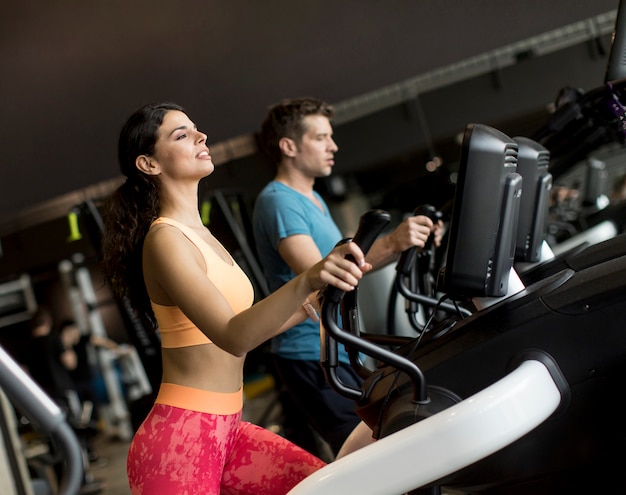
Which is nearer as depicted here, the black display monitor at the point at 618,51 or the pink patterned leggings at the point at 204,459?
the pink patterned leggings at the point at 204,459

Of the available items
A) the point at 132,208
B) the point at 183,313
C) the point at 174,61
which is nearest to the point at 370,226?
the point at 183,313

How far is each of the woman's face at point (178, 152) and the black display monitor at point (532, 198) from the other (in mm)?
848

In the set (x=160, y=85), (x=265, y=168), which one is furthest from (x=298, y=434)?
(x=160, y=85)

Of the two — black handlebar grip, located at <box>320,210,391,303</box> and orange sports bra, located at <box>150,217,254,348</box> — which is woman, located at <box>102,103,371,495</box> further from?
black handlebar grip, located at <box>320,210,391,303</box>

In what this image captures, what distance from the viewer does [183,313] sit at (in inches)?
60.3

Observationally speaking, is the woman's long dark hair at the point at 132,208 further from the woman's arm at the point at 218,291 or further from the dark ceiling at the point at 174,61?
the dark ceiling at the point at 174,61

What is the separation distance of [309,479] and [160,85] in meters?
2.16

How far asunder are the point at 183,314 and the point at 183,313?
1.7 inches

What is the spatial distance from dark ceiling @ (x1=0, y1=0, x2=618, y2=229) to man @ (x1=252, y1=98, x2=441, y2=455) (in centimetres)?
67

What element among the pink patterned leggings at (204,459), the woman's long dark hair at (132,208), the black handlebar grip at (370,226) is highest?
the woman's long dark hair at (132,208)

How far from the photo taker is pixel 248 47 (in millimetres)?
3170

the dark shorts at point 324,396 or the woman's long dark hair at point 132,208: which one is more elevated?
the woman's long dark hair at point 132,208

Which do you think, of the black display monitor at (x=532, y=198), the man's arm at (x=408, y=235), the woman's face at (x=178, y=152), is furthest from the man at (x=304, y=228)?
the woman's face at (x=178, y=152)

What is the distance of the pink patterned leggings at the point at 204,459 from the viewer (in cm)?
154
